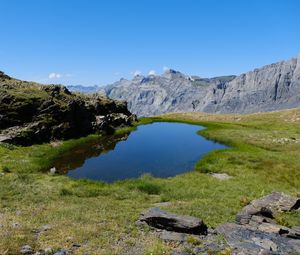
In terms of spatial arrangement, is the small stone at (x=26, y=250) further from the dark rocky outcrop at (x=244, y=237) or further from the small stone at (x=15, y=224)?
the dark rocky outcrop at (x=244, y=237)

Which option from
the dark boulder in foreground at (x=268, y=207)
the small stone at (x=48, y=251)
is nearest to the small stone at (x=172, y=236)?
the dark boulder in foreground at (x=268, y=207)

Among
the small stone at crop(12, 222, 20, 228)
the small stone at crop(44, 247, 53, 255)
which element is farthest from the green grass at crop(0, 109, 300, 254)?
the small stone at crop(44, 247, 53, 255)

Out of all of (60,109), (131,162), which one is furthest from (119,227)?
(60,109)

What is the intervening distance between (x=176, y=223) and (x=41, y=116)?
191 ft

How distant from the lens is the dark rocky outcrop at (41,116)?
6919 cm

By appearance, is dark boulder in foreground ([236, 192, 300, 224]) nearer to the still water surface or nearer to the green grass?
the green grass

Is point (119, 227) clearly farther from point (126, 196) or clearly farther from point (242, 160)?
point (242, 160)

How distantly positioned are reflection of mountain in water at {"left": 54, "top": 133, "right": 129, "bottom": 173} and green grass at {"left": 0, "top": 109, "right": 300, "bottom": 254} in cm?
210

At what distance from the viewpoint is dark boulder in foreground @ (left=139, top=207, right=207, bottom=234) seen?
2340 centimetres

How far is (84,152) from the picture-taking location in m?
67.6

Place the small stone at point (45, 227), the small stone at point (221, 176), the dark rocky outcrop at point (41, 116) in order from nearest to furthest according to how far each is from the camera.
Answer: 1. the small stone at point (45, 227)
2. the small stone at point (221, 176)
3. the dark rocky outcrop at point (41, 116)

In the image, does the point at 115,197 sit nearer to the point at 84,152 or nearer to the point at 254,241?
the point at 254,241

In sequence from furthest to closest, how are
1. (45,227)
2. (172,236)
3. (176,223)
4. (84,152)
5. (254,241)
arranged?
(84,152) < (176,223) < (45,227) < (172,236) < (254,241)

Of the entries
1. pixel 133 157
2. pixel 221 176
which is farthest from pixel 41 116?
pixel 221 176
